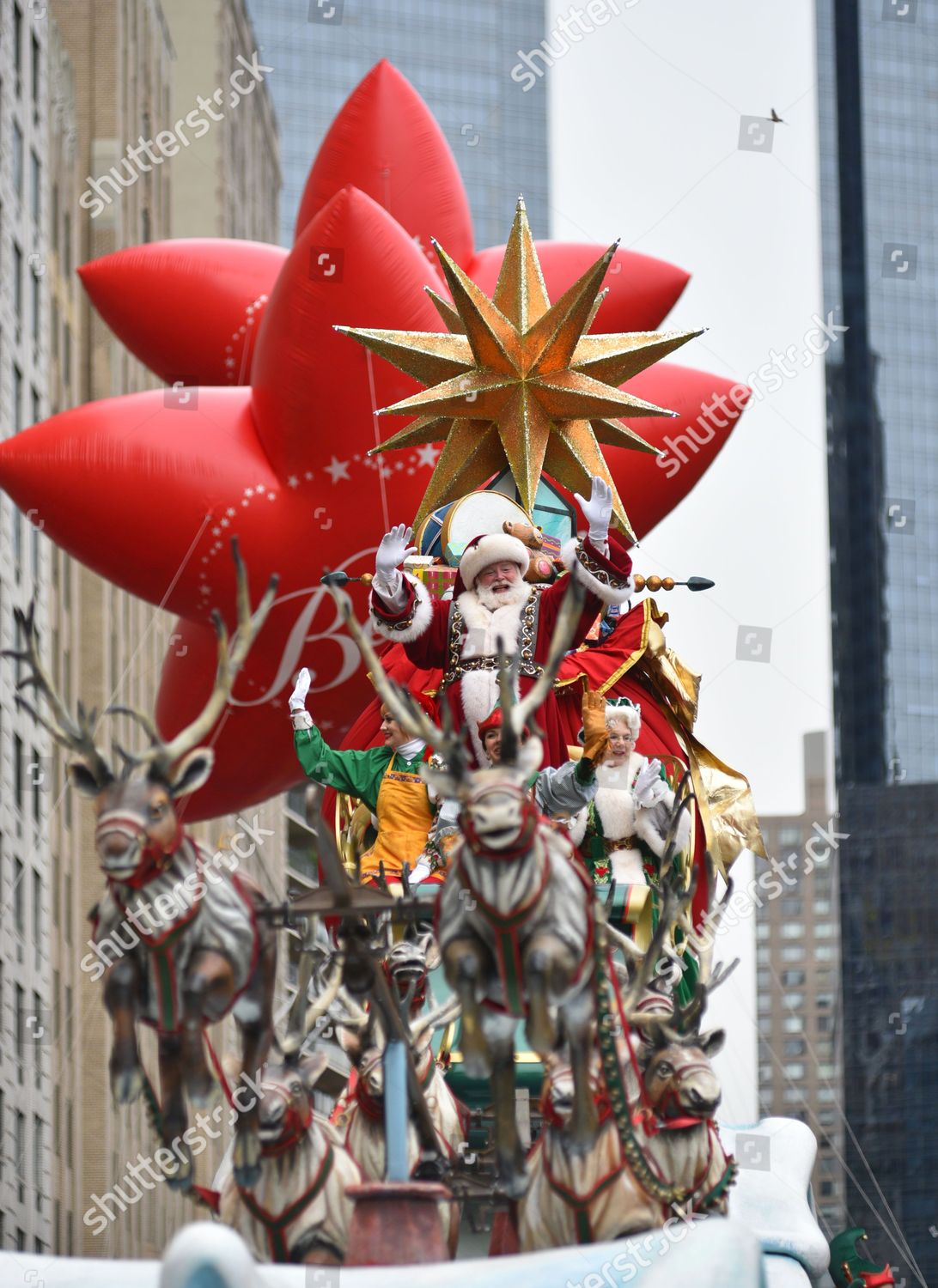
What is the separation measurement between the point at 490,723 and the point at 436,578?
2607 mm

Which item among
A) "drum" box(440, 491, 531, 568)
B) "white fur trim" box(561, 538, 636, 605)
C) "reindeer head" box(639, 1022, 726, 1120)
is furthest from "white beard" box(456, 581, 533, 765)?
"reindeer head" box(639, 1022, 726, 1120)

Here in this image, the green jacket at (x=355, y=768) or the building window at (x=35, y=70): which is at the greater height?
the building window at (x=35, y=70)

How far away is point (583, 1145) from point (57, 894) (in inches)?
1174

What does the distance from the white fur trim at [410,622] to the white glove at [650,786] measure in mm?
1474

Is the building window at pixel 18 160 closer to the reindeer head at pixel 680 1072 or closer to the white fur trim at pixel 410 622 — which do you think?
the white fur trim at pixel 410 622

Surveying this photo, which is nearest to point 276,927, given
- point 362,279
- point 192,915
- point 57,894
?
point 192,915

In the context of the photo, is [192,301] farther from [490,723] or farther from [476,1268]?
[476,1268]

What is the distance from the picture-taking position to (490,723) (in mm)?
12234

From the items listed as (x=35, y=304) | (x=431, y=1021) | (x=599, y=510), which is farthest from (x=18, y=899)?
(x=431, y=1021)

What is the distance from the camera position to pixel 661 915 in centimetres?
1091

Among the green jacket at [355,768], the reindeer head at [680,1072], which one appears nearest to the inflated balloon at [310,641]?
the green jacket at [355,768]

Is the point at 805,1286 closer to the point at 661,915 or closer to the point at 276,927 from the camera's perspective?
the point at 661,915

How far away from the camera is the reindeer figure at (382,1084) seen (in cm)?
1070

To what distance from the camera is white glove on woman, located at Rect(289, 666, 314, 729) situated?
12781mm
